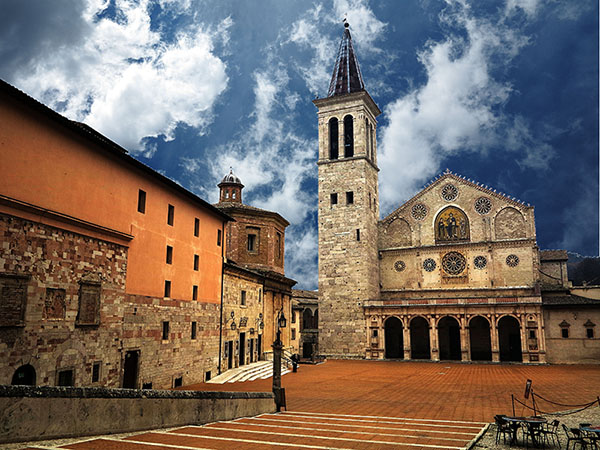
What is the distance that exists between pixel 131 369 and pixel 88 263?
524cm

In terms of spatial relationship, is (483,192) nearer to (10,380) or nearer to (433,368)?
(433,368)

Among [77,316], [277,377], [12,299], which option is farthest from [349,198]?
[12,299]

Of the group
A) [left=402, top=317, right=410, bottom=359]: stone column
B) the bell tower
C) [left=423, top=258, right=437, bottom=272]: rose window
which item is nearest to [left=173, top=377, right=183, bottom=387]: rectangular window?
the bell tower

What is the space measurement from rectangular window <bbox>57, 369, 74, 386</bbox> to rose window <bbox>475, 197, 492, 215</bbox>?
4015 centimetres

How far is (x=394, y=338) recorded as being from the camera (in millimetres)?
46844

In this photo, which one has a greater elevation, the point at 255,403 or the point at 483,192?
the point at 483,192

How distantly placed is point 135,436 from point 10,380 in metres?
6.10

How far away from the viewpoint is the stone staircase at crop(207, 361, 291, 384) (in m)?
26.0

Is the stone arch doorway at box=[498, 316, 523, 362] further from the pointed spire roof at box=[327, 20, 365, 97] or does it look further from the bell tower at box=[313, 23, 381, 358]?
the pointed spire roof at box=[327, 20, 365, 97]

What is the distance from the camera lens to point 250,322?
105 feet

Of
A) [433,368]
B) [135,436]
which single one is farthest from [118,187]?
[433,368]

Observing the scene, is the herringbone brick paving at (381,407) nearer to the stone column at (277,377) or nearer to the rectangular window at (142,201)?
the stone column at (277,377)

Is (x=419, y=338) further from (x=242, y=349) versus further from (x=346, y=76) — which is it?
(x=346, y=76)

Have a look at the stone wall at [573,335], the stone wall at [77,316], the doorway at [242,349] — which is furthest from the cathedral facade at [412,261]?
the stone wall at [77,316]
